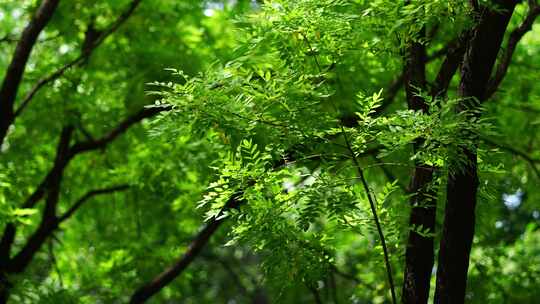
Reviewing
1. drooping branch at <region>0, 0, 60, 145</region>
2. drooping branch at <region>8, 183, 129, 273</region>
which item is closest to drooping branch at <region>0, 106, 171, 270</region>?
drooping branch at <region>8, 183, 129, 273</region>

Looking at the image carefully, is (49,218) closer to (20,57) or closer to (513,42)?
(20,57)

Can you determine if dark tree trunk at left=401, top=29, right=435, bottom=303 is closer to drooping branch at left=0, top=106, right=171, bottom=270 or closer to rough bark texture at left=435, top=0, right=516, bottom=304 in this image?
rough bark texture at left=435, top=0, right=516, bottom=304

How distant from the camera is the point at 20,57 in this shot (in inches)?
287

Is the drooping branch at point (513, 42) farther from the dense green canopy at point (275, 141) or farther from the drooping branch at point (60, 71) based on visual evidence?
the drooping branch at point (60, 71)

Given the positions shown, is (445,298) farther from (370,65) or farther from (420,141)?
(370,65)

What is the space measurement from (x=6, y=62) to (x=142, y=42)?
8.64 ft

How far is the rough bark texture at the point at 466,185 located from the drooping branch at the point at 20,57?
14.1 ft

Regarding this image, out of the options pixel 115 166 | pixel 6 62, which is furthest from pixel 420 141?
pixel 6 62

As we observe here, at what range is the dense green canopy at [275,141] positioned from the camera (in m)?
4.20

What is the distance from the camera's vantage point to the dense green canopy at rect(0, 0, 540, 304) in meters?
4.20

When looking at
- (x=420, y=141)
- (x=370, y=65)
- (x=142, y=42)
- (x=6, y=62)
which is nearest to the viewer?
(x=420, y=141)

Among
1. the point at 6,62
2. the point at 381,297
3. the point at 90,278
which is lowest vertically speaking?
the point at 381,297

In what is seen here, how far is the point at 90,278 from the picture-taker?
9.77 meters

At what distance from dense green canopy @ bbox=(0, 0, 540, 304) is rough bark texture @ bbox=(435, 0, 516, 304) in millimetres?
10
